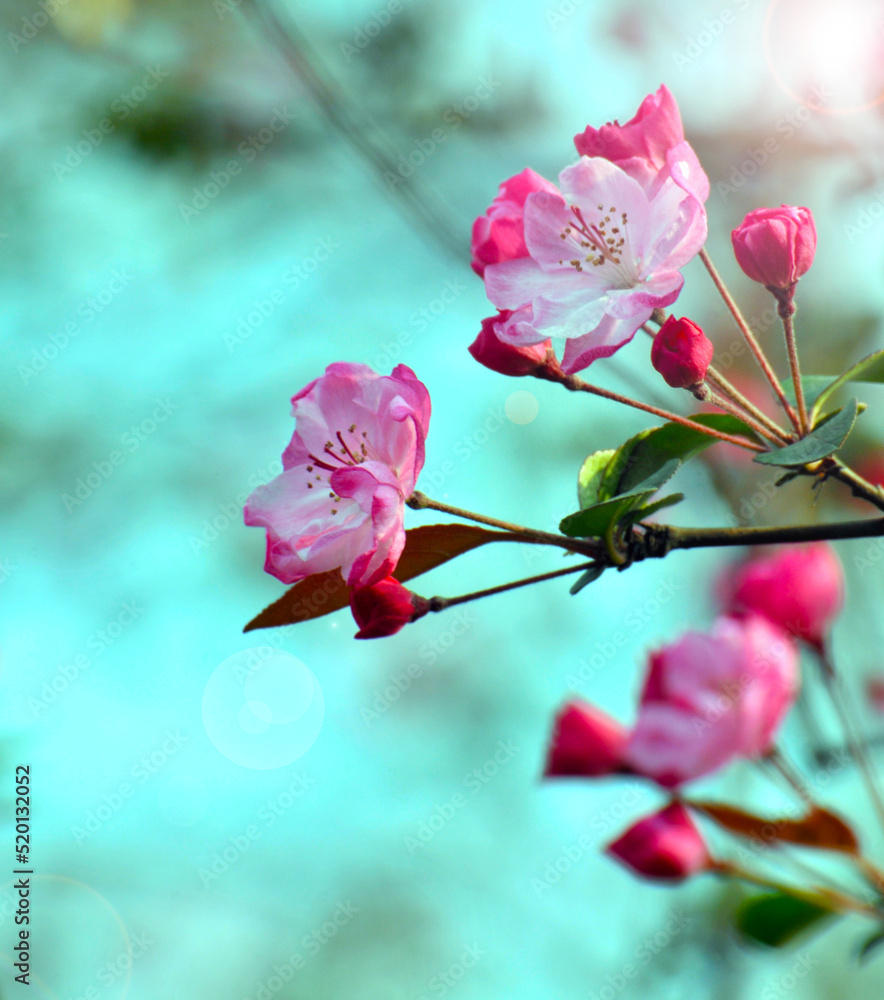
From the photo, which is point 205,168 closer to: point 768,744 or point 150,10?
point 150,10

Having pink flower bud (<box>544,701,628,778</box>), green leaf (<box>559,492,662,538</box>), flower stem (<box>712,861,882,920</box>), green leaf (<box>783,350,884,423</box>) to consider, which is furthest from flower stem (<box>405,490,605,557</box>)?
pink flower bud (<box>544,701,628,778</box>)

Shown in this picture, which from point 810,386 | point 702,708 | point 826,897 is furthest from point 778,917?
point 810,386

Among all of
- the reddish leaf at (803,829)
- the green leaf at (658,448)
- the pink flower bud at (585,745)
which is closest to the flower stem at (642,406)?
the green leaf at (658,448)

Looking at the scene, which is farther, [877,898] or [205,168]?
[205,168]

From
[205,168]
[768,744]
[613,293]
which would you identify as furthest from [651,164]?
[205,168]

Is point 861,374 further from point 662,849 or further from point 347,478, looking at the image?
point 662,849

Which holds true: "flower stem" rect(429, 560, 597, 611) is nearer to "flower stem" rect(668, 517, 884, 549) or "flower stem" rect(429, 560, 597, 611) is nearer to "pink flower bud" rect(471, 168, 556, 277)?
"flower stem" rect(668, 517, 884, 549)

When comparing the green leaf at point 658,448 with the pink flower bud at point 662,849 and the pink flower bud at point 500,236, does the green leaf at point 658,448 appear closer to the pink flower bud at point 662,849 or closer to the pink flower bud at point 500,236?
the pink flower bud at point 500,236
